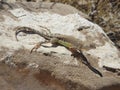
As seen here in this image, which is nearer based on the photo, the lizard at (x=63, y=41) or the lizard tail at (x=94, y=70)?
the lizard tail at (x=94, y=70)

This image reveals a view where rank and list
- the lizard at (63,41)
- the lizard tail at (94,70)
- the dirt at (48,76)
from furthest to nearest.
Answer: the lizard at (63,41)
the lizard tail at (94,70)
the dirt at (48,76)

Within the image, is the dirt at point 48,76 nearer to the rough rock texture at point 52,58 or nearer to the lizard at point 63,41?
the rough rock texture at point 52,58

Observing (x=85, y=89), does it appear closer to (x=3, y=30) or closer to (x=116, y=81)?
(x=116, y=81)

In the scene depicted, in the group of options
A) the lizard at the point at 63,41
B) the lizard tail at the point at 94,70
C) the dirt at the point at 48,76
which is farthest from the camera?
the lizard at the point at 63,41

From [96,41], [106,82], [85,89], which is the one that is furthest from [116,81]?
[96,41]

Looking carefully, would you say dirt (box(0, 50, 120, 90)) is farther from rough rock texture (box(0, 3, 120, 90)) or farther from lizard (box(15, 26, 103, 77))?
lizard (box(15, 26, 103, 77))

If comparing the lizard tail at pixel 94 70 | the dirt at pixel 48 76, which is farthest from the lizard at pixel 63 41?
the dirt at pixel 48 76

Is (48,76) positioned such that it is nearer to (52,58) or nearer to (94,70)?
(52,58)

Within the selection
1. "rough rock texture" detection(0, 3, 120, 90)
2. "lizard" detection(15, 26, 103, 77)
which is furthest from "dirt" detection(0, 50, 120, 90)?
"lizard" detection(15, 26, 103, 77)
